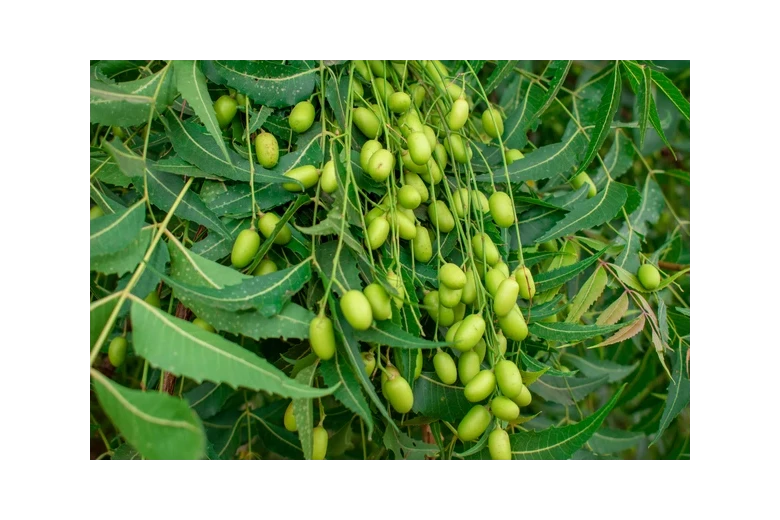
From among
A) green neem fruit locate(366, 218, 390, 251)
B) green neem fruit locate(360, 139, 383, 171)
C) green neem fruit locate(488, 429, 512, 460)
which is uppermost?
green neem fruit locate(360, 139, 383, 171)

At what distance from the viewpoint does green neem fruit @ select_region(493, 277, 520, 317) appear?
615mm

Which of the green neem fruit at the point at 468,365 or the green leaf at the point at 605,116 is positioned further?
the green leaf at the point at 605,116

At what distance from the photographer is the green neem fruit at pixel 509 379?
61cm

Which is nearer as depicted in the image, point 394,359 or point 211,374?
point 211,374

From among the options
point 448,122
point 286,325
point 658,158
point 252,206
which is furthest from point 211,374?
point 658,158

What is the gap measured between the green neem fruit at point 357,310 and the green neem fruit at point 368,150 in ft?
0.49

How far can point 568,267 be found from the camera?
0.70 metres

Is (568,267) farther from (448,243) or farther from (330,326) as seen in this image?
(330,326)

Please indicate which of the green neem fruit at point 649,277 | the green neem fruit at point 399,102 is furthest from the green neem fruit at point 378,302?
the green neem fruit at point 649,277

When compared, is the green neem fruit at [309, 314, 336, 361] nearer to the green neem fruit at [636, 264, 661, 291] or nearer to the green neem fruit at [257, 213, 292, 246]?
the green neem fruit at [257, 213, 292, 246]

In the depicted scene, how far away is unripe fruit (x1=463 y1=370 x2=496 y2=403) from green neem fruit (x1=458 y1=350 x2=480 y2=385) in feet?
0.05

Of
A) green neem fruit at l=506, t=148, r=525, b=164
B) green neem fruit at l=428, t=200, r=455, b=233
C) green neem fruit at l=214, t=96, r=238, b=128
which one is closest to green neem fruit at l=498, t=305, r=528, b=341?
green neem fruit at l=428, t=200, r=455, b=233

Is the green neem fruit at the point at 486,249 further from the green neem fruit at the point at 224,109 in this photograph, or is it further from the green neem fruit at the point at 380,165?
the green neem fruit at the point at 224,109

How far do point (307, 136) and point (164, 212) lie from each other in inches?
6.4
